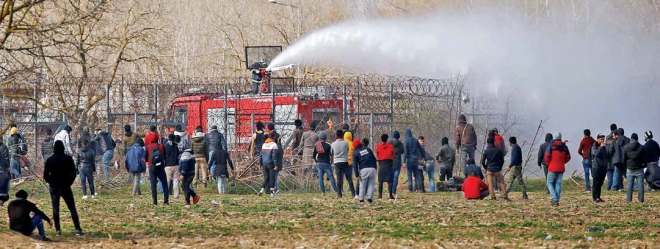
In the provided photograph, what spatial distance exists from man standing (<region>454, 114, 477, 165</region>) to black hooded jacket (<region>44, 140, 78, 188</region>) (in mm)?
12653

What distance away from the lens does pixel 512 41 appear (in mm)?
39969

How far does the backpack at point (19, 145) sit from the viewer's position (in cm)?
2681

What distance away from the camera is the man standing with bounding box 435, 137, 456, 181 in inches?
1046

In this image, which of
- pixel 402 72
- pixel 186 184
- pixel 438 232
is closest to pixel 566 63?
pixel 402 72

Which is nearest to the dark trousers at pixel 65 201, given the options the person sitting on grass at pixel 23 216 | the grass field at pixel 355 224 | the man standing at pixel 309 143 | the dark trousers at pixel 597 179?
the grass field at pixel 355 224

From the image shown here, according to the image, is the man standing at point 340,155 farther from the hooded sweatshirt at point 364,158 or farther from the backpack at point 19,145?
the backpack at point 19,145

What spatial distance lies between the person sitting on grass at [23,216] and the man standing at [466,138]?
1352 centimetres

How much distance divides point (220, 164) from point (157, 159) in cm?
364

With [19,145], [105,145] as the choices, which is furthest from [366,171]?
[19,145]

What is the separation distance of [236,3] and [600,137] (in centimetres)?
3351

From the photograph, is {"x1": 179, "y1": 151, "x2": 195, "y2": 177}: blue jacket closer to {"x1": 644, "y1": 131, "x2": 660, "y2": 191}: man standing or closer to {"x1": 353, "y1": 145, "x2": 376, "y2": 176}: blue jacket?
{"x1": 353, "y1": 145, "x2": 376, "y2": 176}: blue jacket

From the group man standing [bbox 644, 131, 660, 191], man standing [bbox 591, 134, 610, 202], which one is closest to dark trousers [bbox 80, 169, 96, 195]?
man standing [bbox 591, 134, 610, 202]

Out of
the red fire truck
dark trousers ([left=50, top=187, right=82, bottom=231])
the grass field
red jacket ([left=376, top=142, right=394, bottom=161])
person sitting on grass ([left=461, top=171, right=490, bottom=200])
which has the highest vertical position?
the red fire truck

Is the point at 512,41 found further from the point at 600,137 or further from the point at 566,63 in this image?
the point at 600,137
